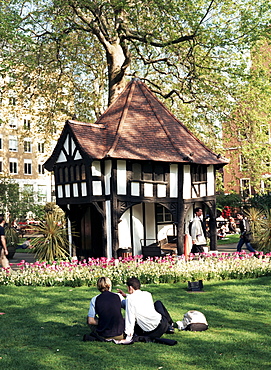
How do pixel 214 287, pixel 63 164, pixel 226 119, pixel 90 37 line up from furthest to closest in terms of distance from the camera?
pixel 90 37, pixel 226 119, pixel 63 164, pixel 214 287

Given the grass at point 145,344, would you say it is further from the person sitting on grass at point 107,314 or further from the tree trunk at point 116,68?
the tree trunk at point 116,68

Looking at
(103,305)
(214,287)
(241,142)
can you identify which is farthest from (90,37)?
(103,305)

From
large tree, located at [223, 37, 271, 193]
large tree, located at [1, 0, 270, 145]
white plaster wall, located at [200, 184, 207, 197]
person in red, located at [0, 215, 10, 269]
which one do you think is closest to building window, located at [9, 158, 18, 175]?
large tree, located at [1, 0, 270, 145]

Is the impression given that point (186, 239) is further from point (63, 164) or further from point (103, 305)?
Answer: point (103, 305)

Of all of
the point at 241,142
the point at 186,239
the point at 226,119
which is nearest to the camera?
the point at 186,239

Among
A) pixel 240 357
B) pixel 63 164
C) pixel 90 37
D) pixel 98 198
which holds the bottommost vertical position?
pixel 240 357

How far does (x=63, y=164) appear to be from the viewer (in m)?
21.0

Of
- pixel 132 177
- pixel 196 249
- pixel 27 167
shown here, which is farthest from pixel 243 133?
pixel 27 167

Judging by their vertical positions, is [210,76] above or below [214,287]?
above

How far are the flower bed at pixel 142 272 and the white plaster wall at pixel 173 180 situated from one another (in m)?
4.02

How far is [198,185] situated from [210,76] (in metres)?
6.18

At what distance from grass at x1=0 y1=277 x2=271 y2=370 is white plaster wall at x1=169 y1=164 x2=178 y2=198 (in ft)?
20.5

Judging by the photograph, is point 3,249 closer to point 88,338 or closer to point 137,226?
point 137,226

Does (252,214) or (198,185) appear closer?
(198,185)
